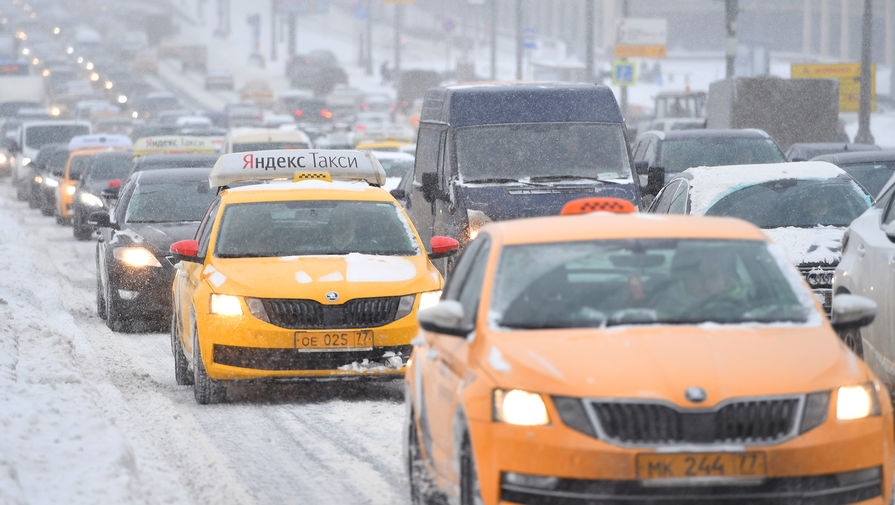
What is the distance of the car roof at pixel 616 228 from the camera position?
22.6 ft

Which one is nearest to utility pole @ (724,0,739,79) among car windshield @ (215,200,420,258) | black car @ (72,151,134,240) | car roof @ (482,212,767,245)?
black car @ (72,151,134,240)

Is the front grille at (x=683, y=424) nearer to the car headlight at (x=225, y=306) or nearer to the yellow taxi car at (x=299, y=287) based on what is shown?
the yellow taxi car at (x=299, y=287)

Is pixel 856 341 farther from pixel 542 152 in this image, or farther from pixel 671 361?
pixel 542 152

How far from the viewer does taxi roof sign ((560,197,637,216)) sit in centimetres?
771

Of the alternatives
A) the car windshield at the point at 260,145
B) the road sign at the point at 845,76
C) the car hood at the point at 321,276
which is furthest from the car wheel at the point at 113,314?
the road sign at the point at 845,76

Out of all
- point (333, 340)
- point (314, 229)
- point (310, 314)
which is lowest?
point (333, 340)

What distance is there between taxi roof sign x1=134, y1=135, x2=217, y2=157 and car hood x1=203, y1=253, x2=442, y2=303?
16826mm

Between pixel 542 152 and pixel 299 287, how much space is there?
17.4 ft

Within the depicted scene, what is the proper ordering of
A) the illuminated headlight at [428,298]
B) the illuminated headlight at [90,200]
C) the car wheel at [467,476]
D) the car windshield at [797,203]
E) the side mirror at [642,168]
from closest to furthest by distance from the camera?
the car wheel at [467,476] < the illuminated headlight at [428,298] < the car windshield at [797,203] < the side mirror at [642,168] < the illuminated headlight at [90,200]

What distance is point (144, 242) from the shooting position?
51.6ft

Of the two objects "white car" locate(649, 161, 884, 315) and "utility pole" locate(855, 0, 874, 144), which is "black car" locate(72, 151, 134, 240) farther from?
"utility pole" locate(855, 0, 874, 144)

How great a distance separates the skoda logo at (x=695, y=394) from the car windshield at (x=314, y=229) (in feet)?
19.8

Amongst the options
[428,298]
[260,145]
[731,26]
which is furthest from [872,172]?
[731,26]

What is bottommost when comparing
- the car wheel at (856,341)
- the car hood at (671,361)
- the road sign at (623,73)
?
the road sign at (623,73)
